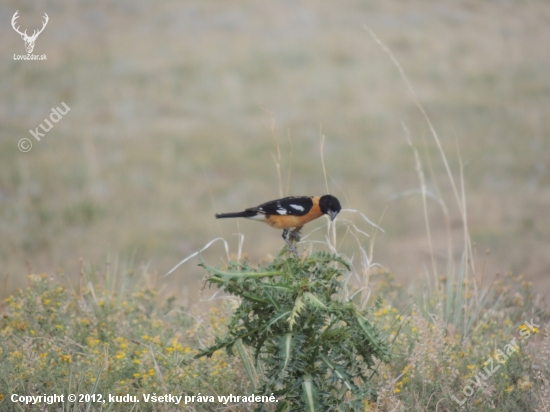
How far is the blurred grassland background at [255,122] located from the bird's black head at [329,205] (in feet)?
21.1

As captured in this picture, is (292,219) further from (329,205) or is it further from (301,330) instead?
(301,330)

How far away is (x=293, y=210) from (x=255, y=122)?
1506 centimetres

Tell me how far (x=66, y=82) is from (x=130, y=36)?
335cm

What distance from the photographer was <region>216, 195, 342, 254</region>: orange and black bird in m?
4.50

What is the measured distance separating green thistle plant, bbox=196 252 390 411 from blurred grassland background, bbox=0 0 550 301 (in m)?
7.43

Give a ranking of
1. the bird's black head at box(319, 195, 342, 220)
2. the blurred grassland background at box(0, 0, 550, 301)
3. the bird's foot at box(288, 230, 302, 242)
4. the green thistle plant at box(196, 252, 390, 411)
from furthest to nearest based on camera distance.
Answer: the blurred grassland background at box(0, 0, 550, 301)
the bird's black head at box(319, 195, 342, 220)
the bird's foot at box(288, 230, 302, 242)
the green thistle plant at box(196, 252, 390, 411)

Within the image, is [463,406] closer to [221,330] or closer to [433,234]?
[221,330]

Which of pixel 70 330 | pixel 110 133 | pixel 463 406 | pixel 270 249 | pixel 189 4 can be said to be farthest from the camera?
pixel 189 4

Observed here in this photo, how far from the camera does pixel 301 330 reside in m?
3.44

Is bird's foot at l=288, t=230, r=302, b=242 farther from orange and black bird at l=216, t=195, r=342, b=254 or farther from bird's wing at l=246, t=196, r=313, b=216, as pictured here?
bird's wing at l=246, t=196, r=313, b=216

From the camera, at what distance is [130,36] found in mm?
23547

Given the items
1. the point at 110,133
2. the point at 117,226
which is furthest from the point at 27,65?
the point at 117,226

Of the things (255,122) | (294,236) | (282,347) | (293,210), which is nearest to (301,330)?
(282,347)

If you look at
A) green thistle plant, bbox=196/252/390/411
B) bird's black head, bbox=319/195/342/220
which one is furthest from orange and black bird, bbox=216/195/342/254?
green thistle plant, bbox=196/252/390/411
